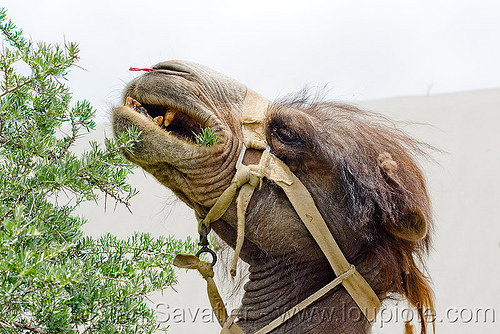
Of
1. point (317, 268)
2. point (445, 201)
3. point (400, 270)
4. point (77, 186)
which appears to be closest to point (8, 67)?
point (77, 186)

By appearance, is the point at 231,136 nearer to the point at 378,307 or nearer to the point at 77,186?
the point at 77,186

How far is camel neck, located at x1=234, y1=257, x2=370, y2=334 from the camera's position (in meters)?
2.12

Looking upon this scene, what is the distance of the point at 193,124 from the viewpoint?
2041 millimetres

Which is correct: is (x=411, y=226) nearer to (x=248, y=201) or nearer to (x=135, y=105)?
(x=248, y=201)

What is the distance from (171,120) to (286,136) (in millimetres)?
412

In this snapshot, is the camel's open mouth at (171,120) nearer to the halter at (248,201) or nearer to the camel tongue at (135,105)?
the camel tongue at (135,105)

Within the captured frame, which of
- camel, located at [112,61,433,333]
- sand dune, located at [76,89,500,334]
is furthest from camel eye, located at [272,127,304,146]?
sand dune, located at [76,89,500,334]

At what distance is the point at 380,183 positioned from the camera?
199cm

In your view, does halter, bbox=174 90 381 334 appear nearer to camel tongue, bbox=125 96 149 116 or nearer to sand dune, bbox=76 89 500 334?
camel tongue, bbox=125 96 149 116

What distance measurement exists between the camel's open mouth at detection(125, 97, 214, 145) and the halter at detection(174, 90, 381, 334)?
18 centimetres

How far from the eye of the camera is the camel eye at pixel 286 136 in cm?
205

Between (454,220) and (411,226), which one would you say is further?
(454,220)

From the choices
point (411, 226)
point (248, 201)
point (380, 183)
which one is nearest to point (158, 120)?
point (248, 201)

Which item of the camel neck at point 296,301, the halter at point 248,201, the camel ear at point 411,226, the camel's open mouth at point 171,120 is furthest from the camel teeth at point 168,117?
the camel ear at point 411,226
